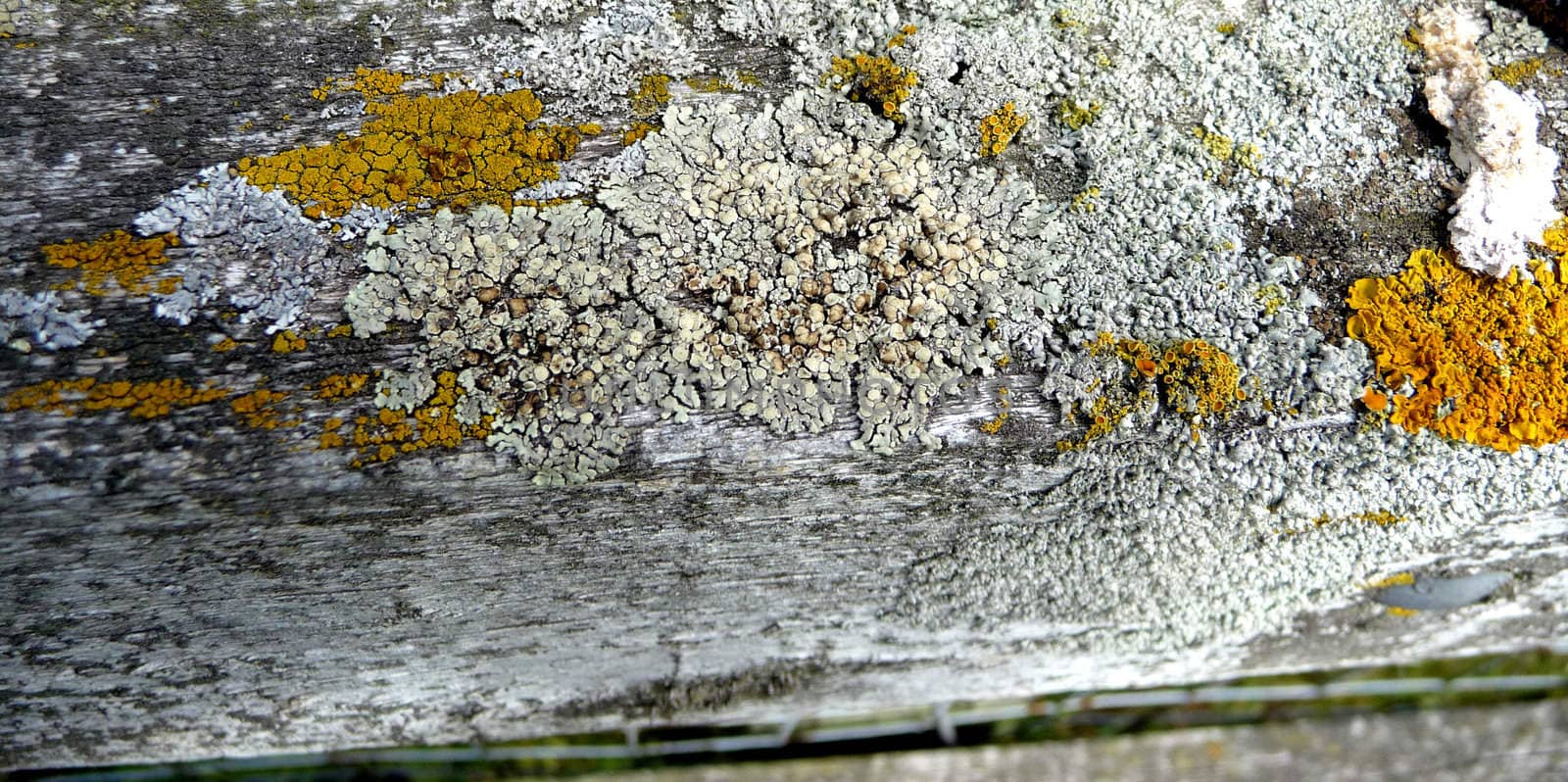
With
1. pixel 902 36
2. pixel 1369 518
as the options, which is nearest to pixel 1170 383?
pixel 1369 518

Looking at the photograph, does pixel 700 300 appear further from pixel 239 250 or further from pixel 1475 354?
pixel 1475 354

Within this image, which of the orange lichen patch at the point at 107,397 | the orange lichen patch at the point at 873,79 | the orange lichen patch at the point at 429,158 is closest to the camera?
the orange lichen patch at the point at 107,397

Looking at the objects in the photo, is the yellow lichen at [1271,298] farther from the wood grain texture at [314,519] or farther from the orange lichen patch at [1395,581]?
the orange lichen patch at [1395,581]

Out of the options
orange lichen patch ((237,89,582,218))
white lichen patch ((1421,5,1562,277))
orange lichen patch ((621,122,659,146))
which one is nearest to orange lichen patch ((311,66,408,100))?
orange lichen patch ((237,89,582,218))

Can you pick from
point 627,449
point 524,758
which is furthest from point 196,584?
point 524,758

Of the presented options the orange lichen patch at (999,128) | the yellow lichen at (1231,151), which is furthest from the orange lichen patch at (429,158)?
the yellow lichen at (1231,151)

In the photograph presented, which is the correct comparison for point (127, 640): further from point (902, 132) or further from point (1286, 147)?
point (1286, 147)
